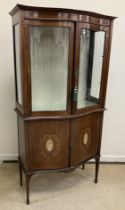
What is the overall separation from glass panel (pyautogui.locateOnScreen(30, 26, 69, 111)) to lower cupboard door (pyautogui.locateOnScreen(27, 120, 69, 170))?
Answer: 145 millimetres

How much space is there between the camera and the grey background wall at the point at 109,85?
210cm

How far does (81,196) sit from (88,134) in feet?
2.04

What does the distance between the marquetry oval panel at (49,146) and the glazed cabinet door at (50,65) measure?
0.75ft

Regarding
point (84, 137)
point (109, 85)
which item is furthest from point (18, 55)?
point (109, 85)

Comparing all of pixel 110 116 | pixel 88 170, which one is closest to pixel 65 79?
pixel 110 116

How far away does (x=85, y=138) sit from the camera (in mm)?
1921

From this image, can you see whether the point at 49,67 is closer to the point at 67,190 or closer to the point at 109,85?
the point at 109,85

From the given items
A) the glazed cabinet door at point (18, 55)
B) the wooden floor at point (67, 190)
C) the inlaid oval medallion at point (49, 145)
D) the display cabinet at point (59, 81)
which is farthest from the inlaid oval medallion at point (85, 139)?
the glazed cabinet door at point (18, 55)

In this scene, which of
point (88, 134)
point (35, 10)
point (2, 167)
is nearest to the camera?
point (35, 10)

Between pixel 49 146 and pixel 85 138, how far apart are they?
36 cm

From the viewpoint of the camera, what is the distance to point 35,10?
4.65 feet

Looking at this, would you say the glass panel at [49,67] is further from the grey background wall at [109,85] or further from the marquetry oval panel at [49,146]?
the grey background wall at [109,85]

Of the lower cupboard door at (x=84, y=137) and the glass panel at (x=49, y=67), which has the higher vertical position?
the glass panel at (x=49, y=67)

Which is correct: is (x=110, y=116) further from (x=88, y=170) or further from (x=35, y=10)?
(x=35, y=10)
